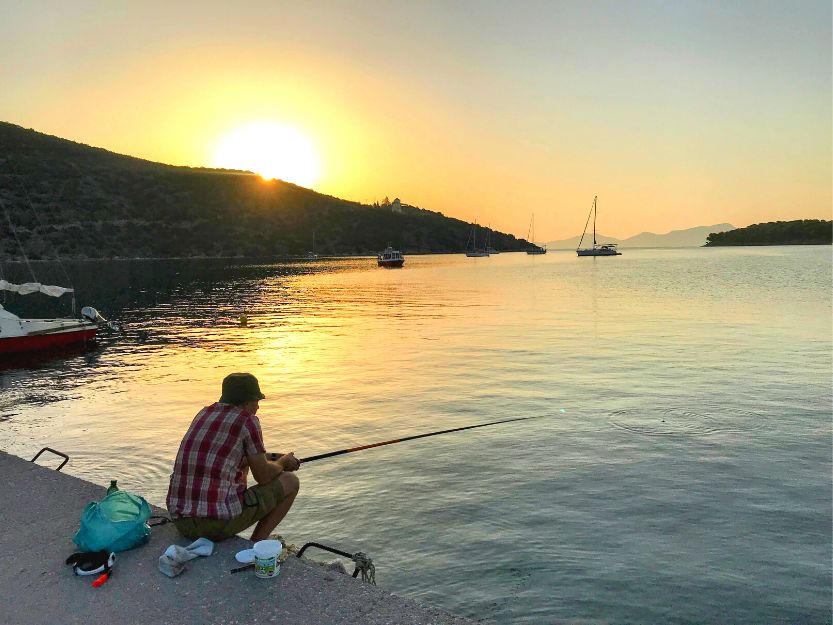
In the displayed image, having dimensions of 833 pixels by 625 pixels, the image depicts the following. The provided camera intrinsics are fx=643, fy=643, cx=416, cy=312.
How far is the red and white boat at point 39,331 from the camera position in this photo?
2731cm

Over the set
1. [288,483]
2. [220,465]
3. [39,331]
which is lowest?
[39,331]

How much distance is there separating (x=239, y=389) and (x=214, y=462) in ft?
2.28

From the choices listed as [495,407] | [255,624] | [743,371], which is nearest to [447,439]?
[495,407]

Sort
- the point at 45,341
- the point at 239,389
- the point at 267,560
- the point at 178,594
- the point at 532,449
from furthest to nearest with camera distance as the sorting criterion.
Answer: the point at 45,341, the point at 532,449, the point at 239,389, the point at 267,560, the point at 178,594

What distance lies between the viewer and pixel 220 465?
5910 mm

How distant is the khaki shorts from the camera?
6.14m

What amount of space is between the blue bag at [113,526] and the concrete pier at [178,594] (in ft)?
0.43

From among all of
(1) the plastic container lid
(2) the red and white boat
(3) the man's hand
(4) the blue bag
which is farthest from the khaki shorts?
(2) the red and white boat

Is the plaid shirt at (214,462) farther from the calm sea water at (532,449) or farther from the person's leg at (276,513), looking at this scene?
the calm sea water at (532,449)

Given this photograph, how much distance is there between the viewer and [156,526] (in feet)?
22.1

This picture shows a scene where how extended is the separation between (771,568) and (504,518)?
3650mm

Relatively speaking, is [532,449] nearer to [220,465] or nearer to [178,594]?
[220,465]

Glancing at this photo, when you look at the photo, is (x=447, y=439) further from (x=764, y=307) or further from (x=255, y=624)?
(x=764, y=307)

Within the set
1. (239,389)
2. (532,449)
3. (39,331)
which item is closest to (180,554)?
(239,389)
